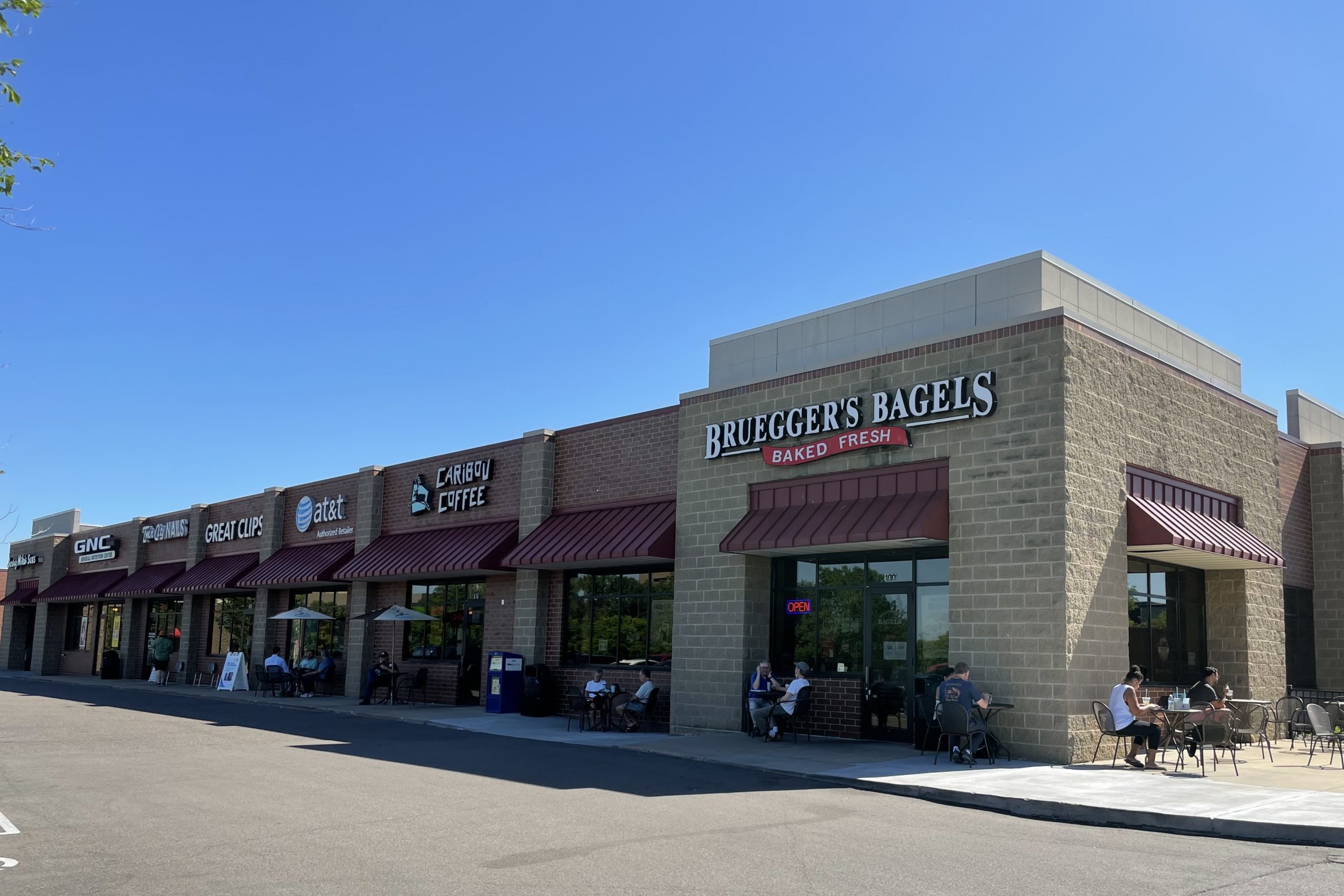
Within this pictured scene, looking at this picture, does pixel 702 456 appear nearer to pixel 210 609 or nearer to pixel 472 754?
pixel 472 754

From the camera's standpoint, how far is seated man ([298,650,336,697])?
30.8 metres

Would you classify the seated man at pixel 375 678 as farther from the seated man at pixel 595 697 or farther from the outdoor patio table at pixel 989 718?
the outdoor patio table at pixel 989 718

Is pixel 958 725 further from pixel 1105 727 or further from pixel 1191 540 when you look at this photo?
pixel 1191 540

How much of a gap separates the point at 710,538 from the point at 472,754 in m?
6.37

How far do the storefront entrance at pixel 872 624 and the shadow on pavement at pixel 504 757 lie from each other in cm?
396

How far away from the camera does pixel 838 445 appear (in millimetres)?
18453

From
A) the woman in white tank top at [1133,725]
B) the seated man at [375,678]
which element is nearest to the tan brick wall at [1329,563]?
the woman in white tank top at [1133,725]

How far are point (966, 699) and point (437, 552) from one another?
15507 mm

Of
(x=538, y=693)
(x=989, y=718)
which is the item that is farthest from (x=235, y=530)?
(x=989, y=718)

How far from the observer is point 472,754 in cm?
1616

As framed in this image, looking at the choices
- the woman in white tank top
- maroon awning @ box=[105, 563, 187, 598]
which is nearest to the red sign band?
the woman in white tank top

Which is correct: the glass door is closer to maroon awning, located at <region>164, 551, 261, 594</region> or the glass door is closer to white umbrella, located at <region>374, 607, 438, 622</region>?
white umbrella, located at <region>374, 607, 438, 622</region>

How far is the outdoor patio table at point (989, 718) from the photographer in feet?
49.8

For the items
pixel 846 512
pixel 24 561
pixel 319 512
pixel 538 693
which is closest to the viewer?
pixel 846 512
